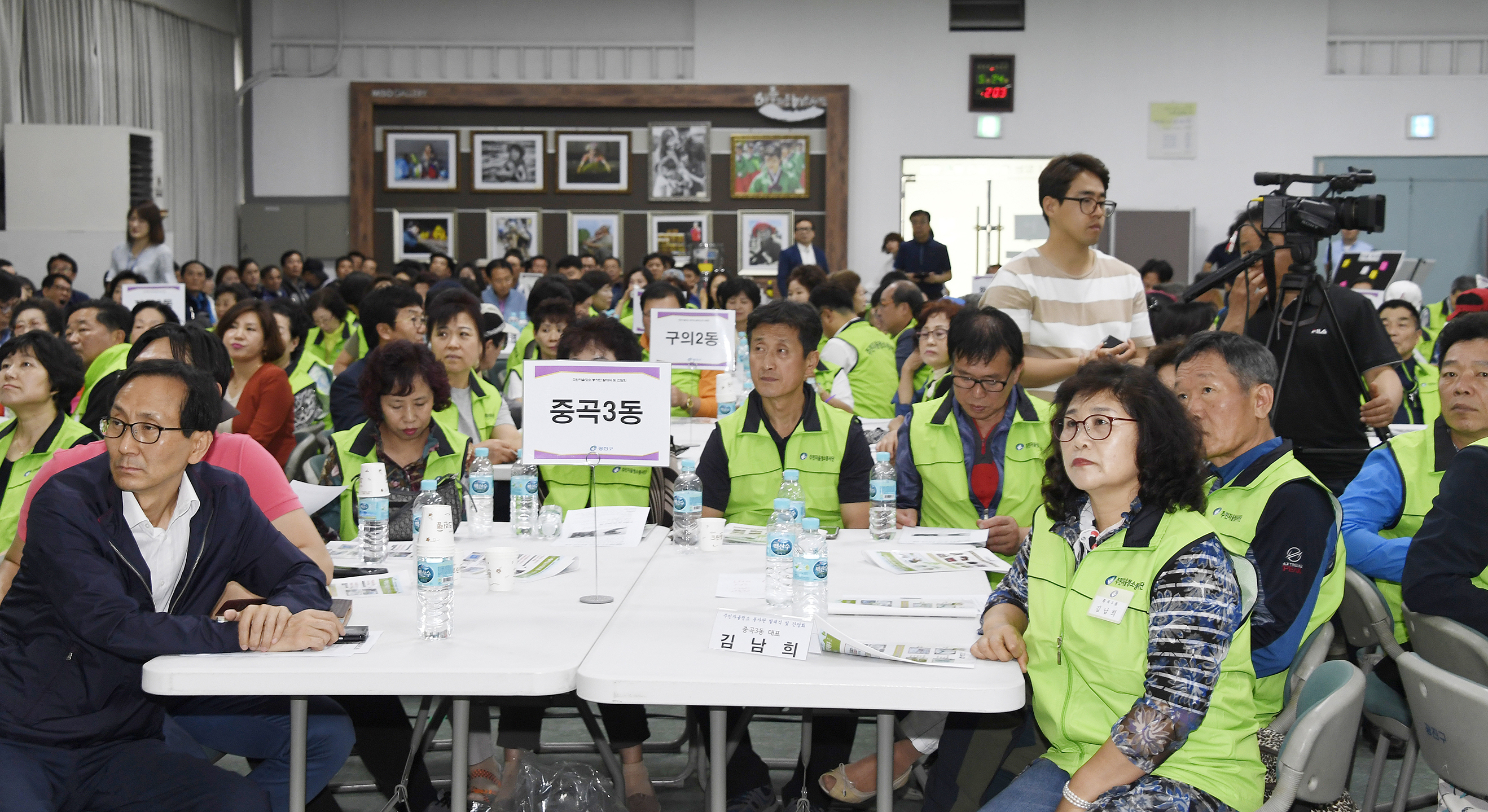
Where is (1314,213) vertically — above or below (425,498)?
above

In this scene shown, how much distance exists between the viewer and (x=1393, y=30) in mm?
13078

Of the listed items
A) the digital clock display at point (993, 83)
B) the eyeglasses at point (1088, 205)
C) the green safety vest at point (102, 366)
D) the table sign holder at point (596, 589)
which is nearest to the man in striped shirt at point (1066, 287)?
the eyeglasses at point (1088, 205)

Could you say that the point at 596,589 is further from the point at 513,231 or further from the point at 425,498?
the point at 513,231

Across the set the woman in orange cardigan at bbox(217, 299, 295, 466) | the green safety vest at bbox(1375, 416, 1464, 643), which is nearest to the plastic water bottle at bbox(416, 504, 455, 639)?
the green safety vest at bbox(1375, 416, 1464, 643)

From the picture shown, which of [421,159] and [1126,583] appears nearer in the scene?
[1126,583]

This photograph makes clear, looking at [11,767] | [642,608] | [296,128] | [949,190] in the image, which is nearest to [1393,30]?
[949,190]

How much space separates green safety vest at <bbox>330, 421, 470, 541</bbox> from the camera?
11.4 ft

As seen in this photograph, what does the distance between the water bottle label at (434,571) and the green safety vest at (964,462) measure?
1589 mm

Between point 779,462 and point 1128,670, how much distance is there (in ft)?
5.31

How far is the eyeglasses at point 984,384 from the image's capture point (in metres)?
3.35

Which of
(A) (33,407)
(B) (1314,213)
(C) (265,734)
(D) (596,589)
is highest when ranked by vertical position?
(B) (1314,213)

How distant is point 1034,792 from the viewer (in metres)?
2.16

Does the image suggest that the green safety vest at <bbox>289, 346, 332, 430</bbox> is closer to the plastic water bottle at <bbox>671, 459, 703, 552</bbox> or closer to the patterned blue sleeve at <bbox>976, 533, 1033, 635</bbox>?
the plastic water bottle at <bbox>671, 459, 703, 552</bbox>

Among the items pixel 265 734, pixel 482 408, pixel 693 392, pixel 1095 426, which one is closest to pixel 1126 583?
pixel 1095 426
